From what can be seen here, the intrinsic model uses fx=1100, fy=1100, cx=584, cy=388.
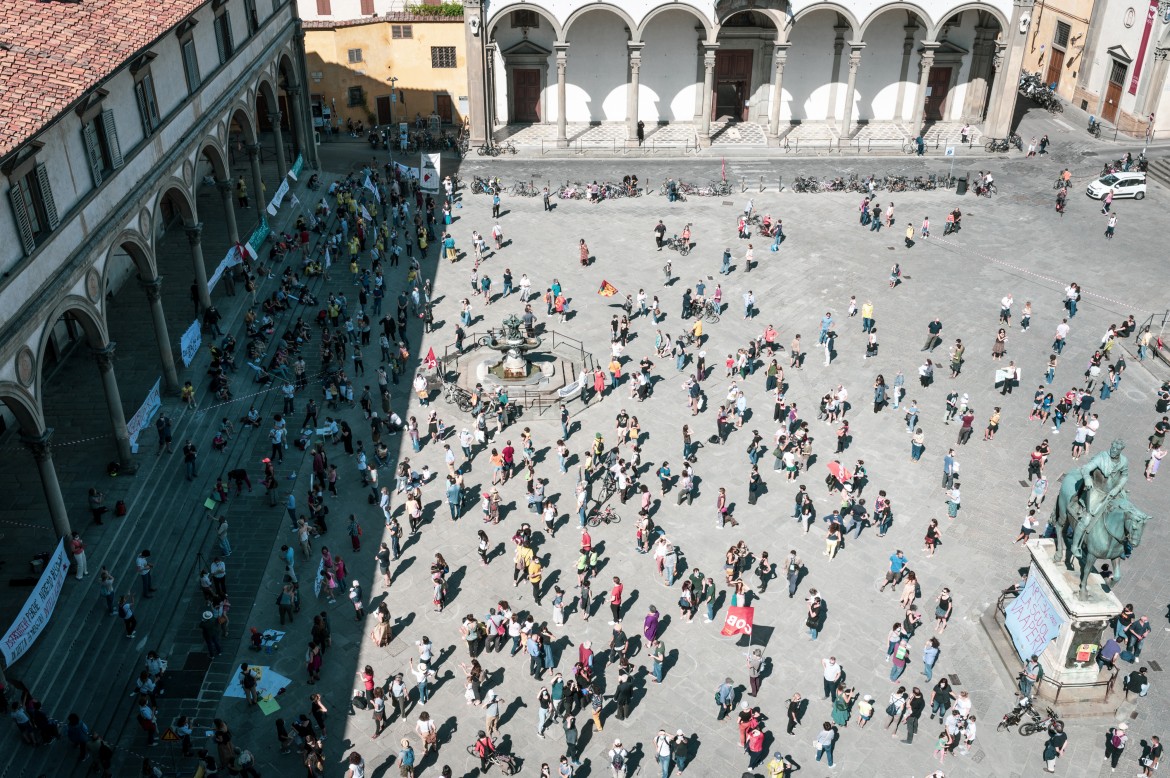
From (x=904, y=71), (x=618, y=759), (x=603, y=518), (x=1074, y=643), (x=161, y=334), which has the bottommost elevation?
(x=603, y=518)

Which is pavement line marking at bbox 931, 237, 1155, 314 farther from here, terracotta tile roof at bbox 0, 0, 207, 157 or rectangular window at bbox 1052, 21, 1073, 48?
terracotta tile roof at bbox 0, 0, 207, 157

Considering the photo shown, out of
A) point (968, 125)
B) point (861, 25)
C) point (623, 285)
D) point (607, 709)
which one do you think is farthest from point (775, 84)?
point (607, 709)

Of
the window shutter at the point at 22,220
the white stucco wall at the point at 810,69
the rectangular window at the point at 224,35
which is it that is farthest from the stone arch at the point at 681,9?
the window shutter at the point at 22,220

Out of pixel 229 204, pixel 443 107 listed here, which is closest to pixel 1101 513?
pixel 229 204

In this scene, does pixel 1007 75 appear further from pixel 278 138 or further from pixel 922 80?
pixel 278 138

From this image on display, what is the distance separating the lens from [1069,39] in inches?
2837

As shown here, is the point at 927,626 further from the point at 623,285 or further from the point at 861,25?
the point at 861,25

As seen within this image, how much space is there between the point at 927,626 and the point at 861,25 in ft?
139

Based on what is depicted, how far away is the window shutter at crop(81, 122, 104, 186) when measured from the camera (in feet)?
98.6

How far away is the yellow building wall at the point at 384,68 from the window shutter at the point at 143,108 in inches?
1192

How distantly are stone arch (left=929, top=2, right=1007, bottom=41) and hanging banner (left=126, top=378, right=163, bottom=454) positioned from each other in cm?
4660

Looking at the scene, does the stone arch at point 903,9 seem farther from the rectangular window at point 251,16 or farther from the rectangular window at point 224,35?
the rectangular window at point 224,35

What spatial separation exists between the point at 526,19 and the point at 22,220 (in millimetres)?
40950

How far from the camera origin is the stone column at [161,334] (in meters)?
35.1
